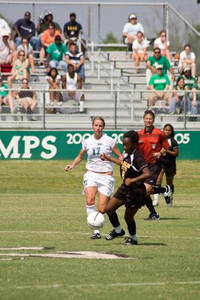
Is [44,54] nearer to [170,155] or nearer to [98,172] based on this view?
[170,155]

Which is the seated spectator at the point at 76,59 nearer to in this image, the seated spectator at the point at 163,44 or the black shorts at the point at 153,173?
the seated spectator at the point at 163,44

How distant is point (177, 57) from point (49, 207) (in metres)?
15.4

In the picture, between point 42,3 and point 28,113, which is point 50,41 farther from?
point 28,113

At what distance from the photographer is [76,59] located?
31109 mm

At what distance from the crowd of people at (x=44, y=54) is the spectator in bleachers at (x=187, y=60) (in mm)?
3646

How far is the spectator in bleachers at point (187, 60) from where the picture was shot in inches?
1249

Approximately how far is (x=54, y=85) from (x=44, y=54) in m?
3.23

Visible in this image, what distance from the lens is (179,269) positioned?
10375 mm

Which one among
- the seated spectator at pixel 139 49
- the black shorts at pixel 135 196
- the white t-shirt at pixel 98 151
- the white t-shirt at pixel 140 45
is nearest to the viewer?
the black shorts at pixel 135 196

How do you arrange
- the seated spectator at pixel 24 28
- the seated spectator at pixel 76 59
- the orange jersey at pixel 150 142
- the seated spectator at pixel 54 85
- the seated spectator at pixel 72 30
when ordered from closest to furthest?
the orange jersey at pixel 150 142 < the seated spectator at pixel 54 85 < the seated spectator at pixel 76 59 < the seated spectator at pixel 24 28 < the seated spectator at pixel 72 30

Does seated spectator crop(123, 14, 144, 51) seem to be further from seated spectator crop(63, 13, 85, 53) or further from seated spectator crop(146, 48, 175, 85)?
seated spectator crop(146, 48, 175, 85)

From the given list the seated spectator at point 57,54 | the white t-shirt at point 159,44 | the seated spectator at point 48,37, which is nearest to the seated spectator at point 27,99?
the seated spectator at point 57,54

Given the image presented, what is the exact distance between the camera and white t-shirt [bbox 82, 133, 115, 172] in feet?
47.5

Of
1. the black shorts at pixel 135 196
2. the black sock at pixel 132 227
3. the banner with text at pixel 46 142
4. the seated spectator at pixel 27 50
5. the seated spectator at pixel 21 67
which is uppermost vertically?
the seated spectator at pixel 27 50
